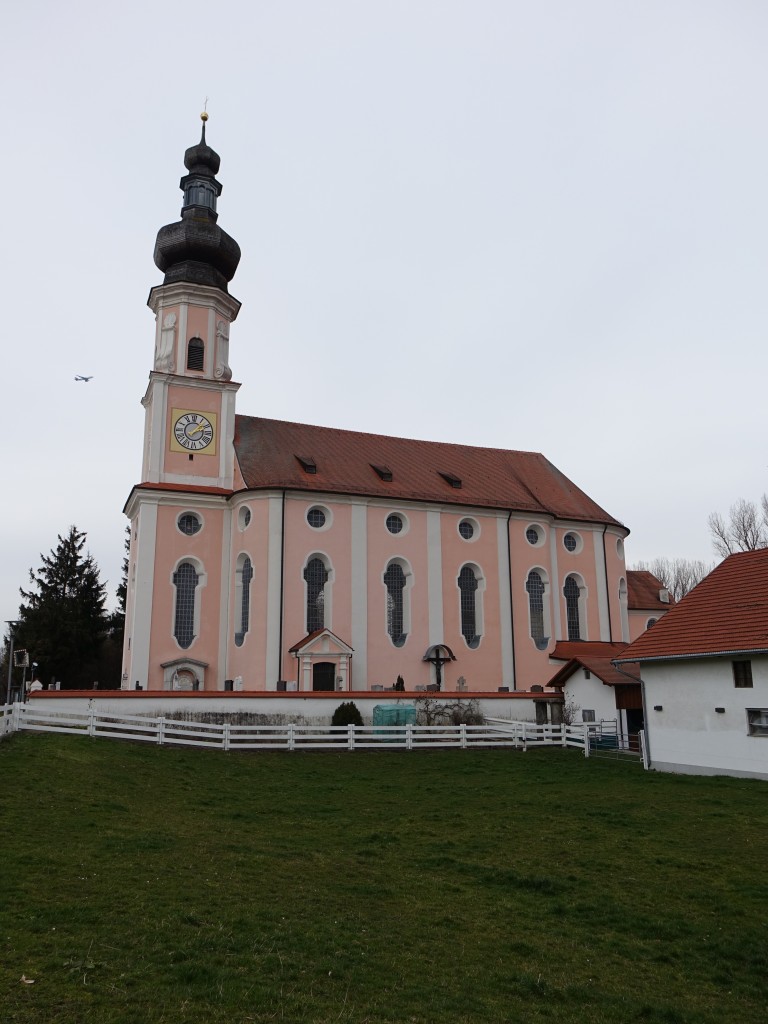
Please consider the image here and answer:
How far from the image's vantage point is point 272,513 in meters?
34.9

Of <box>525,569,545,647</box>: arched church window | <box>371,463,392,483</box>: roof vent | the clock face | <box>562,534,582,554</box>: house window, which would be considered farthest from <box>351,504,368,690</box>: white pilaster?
<box>562,534,582,554</box>: house window

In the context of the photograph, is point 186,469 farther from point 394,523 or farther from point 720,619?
point 720,619

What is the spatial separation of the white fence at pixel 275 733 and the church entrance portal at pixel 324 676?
747 centimetres

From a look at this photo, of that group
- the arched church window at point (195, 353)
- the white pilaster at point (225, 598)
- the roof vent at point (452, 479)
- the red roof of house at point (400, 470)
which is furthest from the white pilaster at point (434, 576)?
the arched church window at point (195, 353)

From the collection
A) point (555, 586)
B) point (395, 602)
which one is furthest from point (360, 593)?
point (555, 586)

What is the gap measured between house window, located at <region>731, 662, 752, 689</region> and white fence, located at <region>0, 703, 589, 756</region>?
5.73 m

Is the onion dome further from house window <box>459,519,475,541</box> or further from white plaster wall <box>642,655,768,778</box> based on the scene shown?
white plaster wall <box>642,655,768,778</box>

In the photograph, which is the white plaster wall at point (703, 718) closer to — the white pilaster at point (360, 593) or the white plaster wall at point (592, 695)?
the white plaster wall at point (592, 695)

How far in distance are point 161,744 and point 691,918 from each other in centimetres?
1596

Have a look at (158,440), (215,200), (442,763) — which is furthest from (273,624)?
(215,200)

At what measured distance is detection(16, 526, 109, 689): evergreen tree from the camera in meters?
47.4

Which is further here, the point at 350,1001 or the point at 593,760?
the point at 593,760

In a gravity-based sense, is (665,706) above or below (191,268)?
below

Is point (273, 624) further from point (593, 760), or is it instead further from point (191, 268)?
point (191, 268)
